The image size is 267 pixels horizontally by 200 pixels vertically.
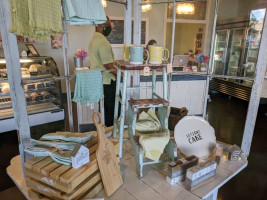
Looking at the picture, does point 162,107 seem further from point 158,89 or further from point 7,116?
point 7,116

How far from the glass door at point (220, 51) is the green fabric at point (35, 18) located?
5.97 m

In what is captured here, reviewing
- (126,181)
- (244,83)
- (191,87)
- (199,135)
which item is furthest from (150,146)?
(244,83)

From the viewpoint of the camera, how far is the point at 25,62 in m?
3.39

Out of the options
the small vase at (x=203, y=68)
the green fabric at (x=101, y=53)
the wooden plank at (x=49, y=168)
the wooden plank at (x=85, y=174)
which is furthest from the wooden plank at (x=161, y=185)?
the small vase at (x=203, y=68)

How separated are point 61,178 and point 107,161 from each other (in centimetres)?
34

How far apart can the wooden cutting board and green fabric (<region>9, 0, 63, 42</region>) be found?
24.8 inches

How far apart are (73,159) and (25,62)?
8.81 feet

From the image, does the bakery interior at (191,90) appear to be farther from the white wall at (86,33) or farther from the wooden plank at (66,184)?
the wooden plank at (66,184)

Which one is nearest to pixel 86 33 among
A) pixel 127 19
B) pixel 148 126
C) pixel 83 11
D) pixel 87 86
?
pixel 127 19

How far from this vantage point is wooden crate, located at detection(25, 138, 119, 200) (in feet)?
4.08

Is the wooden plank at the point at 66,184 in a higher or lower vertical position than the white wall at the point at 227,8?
lower

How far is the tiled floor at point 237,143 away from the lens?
2.30 metres

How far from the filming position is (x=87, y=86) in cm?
182

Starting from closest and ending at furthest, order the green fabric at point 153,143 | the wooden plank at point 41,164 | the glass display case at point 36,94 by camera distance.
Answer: the wooden plank at point 41,164, the green fabric at point 153,143, the glass display case at point 36,94
